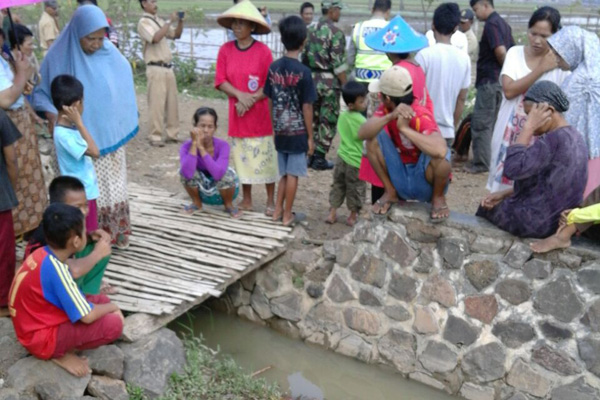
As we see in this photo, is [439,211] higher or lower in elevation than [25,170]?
lower

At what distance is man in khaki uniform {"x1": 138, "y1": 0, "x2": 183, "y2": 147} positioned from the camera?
802 centimetres

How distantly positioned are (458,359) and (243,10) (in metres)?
2.97

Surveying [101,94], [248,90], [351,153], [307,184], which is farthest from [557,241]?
[307,184]

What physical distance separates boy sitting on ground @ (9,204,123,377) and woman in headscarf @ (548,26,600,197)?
3095 millimetres

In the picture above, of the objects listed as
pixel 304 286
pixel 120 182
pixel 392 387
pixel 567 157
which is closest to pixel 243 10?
pixel 120 182

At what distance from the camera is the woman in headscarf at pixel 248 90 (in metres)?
5.31

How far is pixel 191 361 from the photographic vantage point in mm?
4316

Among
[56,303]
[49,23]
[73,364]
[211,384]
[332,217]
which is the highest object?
[49,23]

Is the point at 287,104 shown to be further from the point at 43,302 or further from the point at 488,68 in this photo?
the point at 488,68

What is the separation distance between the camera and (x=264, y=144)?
5582mm

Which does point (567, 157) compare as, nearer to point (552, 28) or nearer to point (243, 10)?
point (552, 28)

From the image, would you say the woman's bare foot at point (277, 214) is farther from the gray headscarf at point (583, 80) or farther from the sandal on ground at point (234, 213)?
the gray headscarf at point (583, 80)

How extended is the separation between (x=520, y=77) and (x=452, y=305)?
1668mm

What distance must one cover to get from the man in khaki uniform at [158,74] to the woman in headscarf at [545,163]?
5.15 metres
